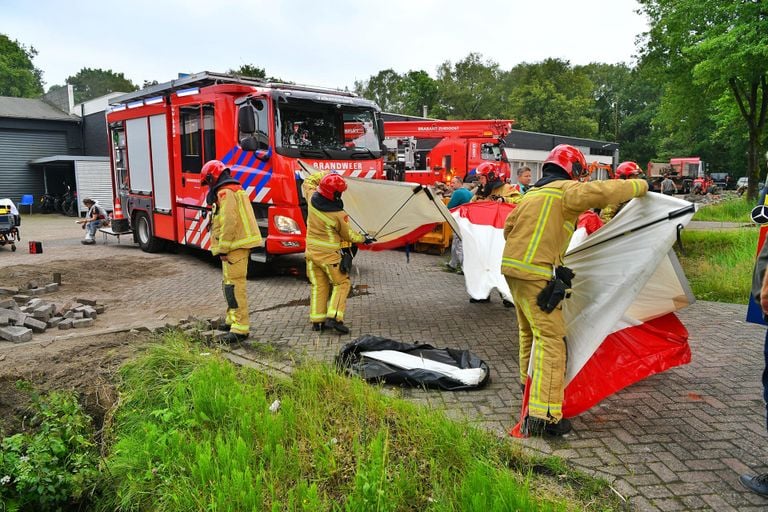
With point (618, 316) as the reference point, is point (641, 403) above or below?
below

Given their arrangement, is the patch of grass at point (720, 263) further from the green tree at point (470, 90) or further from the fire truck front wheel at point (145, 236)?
the green tree at point (470, 90)

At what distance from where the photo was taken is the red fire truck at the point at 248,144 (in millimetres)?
8469

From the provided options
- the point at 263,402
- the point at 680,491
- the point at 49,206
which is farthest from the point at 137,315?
the point at 49,206

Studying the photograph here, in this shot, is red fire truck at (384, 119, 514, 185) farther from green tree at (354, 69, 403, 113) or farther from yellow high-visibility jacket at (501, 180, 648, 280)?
green tree at (354, 69, 403, 113)

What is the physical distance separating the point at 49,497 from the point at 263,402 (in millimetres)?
1618

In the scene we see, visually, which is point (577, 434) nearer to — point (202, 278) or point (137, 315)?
point (137, 315)

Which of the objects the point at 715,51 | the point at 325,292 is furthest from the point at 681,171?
the point at 325,292

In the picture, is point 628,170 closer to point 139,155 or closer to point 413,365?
point 413,365

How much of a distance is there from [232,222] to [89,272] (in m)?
5.59

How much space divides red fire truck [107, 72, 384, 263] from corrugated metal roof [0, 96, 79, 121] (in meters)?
21.0

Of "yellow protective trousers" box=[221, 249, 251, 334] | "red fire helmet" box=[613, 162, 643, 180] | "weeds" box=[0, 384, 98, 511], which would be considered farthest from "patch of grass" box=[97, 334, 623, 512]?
"red fire helmet" box=[613, 162, 643, 180]

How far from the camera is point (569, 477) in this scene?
10.4 ft

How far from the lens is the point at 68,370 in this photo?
4.87m

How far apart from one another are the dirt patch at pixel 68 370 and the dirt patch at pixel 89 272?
3453mm
